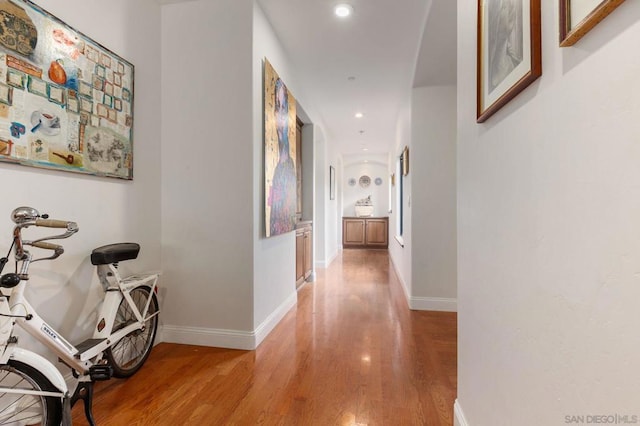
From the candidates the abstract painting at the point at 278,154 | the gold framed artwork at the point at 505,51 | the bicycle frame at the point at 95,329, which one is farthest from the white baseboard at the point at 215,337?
the gold framed artwork at the point at 505,51

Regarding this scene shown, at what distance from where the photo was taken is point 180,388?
5.87 feet

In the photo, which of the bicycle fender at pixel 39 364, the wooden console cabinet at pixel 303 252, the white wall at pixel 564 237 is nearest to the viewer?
the white wall at pixel 564 237

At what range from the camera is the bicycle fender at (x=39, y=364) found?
3.95 ft

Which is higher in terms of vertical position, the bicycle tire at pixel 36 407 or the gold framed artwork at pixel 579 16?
the gold framed artwork at pixel 579 16

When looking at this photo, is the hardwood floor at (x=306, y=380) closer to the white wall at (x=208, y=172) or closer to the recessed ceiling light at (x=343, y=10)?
the white wall at (x=208, y=172)

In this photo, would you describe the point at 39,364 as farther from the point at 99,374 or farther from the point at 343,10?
the point at 343,10

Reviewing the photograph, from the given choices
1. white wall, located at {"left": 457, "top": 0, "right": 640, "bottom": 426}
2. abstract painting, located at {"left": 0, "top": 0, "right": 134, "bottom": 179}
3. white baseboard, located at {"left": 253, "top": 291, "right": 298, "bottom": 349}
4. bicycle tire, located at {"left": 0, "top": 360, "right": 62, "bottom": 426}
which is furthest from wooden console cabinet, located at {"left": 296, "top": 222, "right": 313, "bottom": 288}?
white wall, located at {"left": 457, "top": 0, "right": 640, "bottom": 426}

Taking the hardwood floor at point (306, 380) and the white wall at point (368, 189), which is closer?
the hardwood floor at point (306, 380)

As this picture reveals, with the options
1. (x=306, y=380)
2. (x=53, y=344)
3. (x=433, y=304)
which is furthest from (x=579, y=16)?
(x=433, y=304)

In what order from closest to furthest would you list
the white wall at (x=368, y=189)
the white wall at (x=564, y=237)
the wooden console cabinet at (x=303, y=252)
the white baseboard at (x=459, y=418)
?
the white wall at (x=564, y=237) → the white baseboard at (x=459, y=418) → the wooden console cabinet at (x=303, y=252) → the white wall at (x=368, y=189)

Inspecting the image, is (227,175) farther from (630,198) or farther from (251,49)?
(630,198)

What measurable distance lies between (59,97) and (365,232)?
755 centimetres

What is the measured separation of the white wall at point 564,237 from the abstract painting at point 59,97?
2.07m

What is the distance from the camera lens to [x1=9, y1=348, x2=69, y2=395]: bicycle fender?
121 cm
